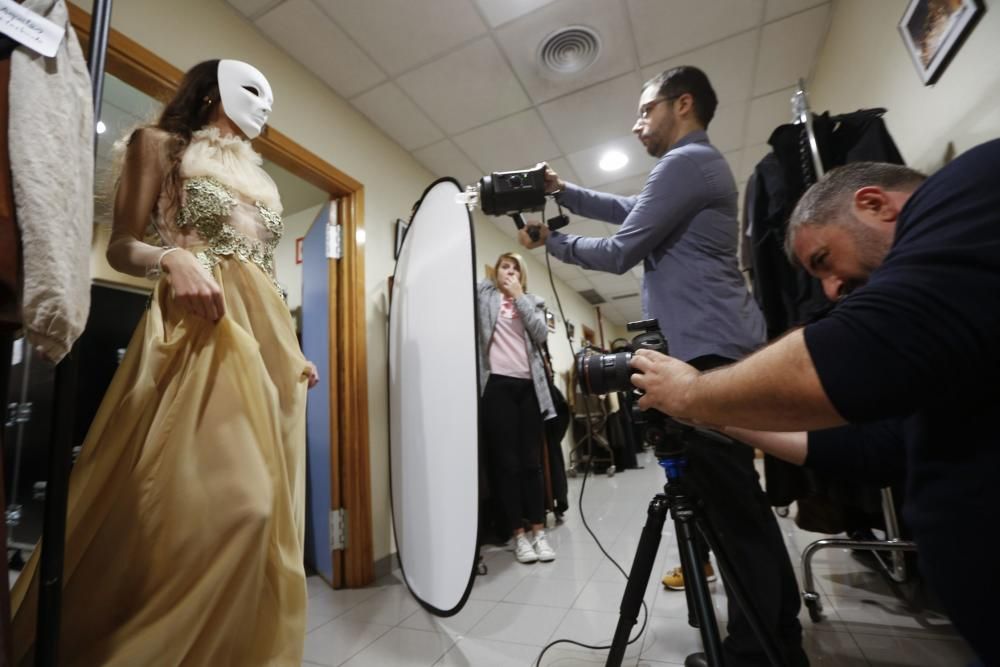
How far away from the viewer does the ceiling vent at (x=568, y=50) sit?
191cm

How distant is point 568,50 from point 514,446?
75.6 inches

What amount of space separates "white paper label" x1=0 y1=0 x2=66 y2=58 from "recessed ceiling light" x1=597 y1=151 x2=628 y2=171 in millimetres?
2790

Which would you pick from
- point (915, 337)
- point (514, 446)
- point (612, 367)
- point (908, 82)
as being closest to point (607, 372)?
point (612, 367)

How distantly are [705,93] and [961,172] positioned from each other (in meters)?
0.93

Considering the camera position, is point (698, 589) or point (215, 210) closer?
point (698, 589)

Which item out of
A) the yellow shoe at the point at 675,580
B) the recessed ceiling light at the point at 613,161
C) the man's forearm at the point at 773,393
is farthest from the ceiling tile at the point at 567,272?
the man's forearm at the point at 773,393

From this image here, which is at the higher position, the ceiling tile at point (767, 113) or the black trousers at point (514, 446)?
the ceiling tile at point (767, 113)

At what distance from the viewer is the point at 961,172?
44 centimetres

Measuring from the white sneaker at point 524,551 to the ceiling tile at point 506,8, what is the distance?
2295mm

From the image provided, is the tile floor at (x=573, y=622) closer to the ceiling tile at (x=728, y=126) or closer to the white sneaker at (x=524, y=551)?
the white sneaker at (x=524, y=551)

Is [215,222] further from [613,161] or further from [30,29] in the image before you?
[613,161]

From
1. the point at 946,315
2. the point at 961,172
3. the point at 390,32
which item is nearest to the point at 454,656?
the point at 946,315

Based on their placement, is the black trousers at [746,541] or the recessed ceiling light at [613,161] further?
the recessed ceiling light at [613,161]

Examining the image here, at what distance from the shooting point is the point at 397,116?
236 centimetres
